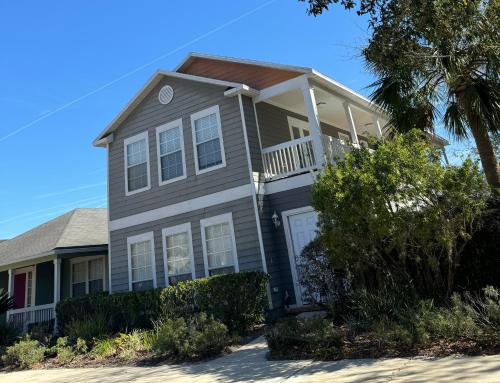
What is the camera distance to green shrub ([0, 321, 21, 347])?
12.2 meters

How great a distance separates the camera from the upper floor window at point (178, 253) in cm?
1249

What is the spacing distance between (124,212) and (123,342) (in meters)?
5.53

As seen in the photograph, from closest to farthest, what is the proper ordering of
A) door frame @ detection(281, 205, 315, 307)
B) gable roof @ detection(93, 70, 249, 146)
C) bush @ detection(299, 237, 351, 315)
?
bush @ detection(299, 237, 351, 315) < door frame @ detection(281, 205, 315, 307) < gable roof @ detection(93, 70, 249, 146)

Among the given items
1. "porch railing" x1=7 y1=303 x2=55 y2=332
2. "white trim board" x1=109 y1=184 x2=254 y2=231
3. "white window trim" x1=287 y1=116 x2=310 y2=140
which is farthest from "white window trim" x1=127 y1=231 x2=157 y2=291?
"white window trim" x1=287 y1=116 x2=310 y2=140

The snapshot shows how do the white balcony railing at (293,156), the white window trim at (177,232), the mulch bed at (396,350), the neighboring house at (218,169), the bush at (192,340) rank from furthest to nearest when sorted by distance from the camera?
the white window trim at (177,232) → the white balcony railing at (293,156) → the neighboring house at (218,169) → the bush at (192,340) → the mulch bed at (396,350)

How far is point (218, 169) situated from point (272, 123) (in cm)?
241

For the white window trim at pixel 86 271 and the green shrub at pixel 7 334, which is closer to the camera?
the green shrub at pixel 7 334

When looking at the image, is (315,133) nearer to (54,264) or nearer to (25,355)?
(25,355)

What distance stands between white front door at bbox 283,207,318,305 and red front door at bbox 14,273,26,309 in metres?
14.1

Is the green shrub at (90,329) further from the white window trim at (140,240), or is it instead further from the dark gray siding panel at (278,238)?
the dark gray siding panel at (278,238)

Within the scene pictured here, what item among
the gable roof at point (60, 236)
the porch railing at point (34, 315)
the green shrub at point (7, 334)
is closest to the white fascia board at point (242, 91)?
the gable roof at point (60, 236)

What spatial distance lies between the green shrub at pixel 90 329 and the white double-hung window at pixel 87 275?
21.5 ft

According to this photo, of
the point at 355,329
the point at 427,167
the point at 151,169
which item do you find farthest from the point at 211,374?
the point at 151,169

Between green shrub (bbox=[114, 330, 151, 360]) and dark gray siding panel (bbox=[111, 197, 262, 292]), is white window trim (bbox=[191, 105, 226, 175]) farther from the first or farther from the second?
green shrub (bbox=[114, 330, 151, 360])
